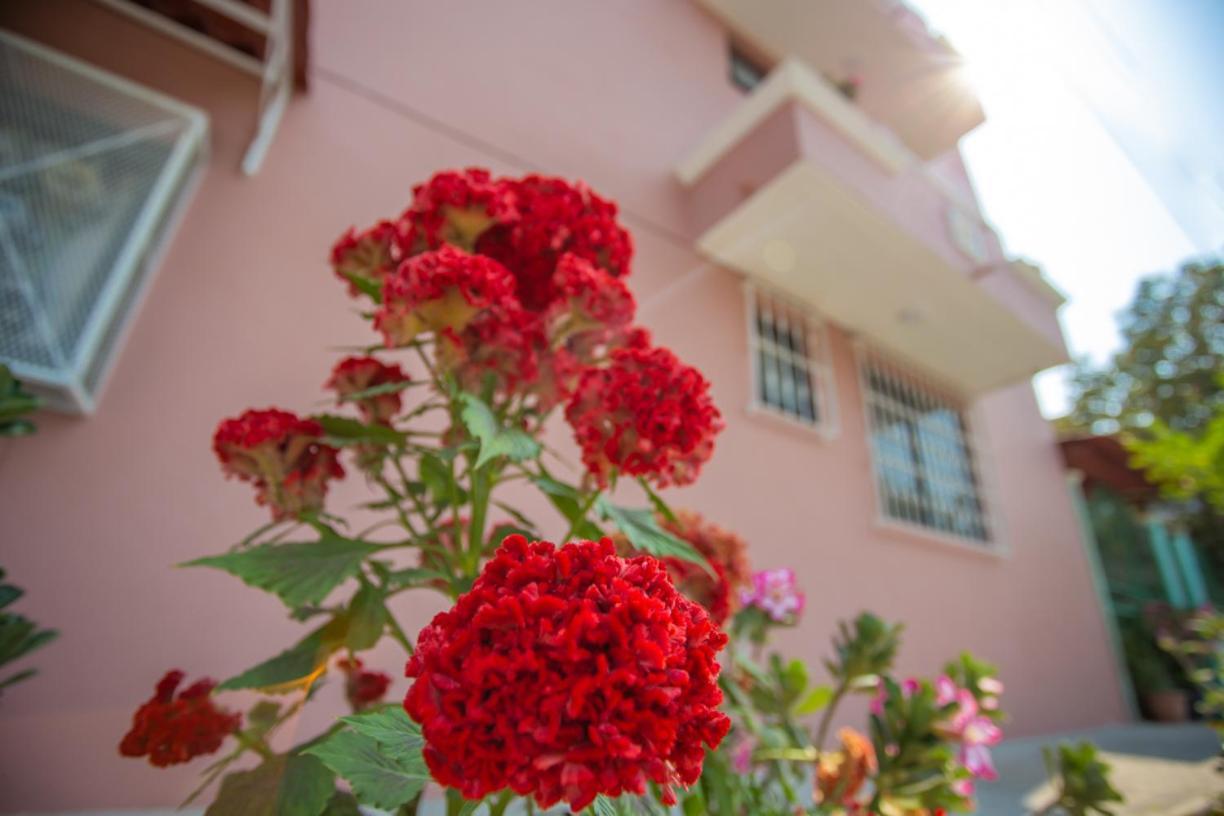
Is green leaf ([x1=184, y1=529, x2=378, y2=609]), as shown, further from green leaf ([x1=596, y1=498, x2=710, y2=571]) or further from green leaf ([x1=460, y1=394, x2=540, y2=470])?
green leaf ([x1=596, y1=498, x2=710, y2=571])

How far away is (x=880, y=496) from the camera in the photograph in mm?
3963

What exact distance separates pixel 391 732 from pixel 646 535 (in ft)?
1.28

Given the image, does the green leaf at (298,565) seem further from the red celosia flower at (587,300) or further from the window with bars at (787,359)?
the window with bars at (787,359)

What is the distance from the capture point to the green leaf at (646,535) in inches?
31.1

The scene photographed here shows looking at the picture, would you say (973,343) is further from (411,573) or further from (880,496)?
(411,573)

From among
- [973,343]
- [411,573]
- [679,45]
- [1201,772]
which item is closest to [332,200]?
[411,573]

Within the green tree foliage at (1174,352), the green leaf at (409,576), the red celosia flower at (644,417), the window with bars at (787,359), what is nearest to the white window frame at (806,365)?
the window with bars at (787,359)

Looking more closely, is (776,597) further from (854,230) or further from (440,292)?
(854,230)

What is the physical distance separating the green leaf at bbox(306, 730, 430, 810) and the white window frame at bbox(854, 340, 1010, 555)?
148 inches

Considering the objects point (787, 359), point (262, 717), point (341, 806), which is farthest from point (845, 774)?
point (787, 359)

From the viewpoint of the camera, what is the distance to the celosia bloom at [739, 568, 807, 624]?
1591mm

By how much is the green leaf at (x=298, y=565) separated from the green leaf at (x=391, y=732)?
0.62 feet

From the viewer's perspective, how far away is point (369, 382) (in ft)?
3.05

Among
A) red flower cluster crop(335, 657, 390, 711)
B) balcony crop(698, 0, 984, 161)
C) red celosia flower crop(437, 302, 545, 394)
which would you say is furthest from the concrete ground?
balcony crop(698, 0, 984, 161)
